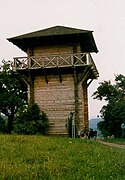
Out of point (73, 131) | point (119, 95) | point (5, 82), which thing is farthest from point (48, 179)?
point (119, 95)

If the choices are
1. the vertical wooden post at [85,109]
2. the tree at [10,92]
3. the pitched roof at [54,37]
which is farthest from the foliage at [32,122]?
the tree at [10,92]

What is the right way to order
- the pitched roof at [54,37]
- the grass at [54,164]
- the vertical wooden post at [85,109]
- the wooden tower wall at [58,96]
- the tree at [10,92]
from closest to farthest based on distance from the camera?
1. the grass at [54,164]
2. the pitched roof at [54,37]
3. the wooden tower wall at [58,96]
4. the vertical wooden post at [85,109]
5. the tree at [10,92]

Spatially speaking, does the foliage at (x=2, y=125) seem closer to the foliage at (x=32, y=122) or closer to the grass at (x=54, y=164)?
the foliage at (x=32, y=122)

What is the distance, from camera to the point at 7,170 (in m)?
10.8

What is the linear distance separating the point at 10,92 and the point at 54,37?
Answer: 1096 cm

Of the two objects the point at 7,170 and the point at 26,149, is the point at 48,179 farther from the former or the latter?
the point at 26,149

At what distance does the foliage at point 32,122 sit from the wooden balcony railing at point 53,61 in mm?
3119

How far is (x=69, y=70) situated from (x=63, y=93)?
1816mm

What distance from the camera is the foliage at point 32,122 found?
2977 centimetres

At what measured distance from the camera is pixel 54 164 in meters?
12.2

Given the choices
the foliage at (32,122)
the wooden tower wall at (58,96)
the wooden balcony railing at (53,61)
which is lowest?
the foliage at (32,122)

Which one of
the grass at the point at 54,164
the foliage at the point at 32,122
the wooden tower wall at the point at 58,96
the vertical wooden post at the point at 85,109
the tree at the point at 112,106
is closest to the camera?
the grass at the point at 54,164

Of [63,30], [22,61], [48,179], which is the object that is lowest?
[48,179]

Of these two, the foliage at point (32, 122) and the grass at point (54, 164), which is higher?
the foliage at point (32, 122)
